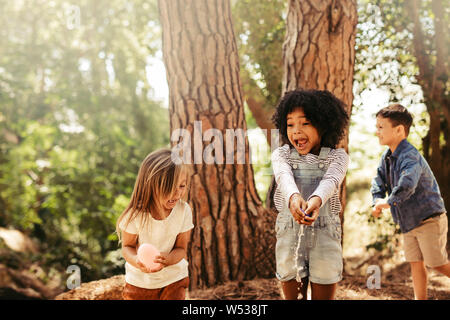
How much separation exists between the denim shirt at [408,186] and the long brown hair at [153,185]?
60.6 inches

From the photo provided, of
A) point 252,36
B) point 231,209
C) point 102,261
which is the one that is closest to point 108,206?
point 102,261

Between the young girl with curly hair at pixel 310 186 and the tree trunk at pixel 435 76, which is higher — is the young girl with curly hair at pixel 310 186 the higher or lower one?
the lower one

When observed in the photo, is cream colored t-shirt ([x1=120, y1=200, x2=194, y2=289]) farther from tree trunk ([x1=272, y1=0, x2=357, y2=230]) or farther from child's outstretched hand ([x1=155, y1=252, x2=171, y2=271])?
tree trunk ([x1=272, y1=0, x2=357, y2=230])

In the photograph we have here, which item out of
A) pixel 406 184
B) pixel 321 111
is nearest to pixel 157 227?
pixel 321 111

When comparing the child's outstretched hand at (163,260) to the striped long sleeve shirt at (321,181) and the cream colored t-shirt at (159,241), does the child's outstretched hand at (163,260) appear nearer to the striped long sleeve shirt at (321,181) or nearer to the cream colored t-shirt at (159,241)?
the cream colored t-shirt at (159,241)

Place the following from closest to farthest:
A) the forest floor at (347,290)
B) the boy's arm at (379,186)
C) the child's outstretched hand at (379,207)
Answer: the child's outstretched hand at (379,207) → the boy's arm at (379,186) → the forest floor at (347,290)

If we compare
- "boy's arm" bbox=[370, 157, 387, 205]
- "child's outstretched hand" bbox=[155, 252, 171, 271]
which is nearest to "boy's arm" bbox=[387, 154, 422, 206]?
"boy's arm" bbox=[370, 157, 387, 205]

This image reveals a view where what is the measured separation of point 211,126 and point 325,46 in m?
1.22

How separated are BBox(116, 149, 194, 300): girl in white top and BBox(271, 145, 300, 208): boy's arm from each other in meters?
0.57

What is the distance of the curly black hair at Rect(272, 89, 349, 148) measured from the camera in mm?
2543

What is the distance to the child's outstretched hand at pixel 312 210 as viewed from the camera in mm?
2119

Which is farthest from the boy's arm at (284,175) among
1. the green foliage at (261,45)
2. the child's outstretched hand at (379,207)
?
the green foliage at (261,45)

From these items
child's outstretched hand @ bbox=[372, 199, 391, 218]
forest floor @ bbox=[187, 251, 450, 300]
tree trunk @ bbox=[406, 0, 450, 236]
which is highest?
tree trunk @ bbox=[406, 0, 450, 236]
